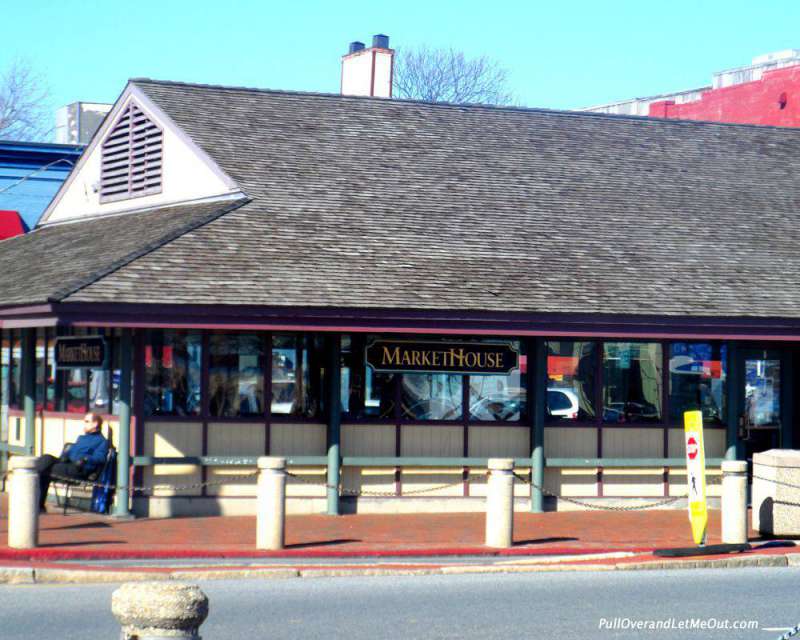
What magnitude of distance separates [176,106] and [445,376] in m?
6.45

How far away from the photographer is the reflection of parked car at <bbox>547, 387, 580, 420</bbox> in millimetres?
20125

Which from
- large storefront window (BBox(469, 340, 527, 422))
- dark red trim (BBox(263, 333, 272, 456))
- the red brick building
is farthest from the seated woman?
the red brick building

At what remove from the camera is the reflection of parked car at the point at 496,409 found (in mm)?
19875

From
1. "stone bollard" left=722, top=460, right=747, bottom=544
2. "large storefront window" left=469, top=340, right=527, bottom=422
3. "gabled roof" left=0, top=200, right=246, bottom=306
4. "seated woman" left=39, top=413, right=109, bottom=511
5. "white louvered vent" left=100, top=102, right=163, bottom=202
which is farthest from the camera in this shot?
"white louvered vent" left=100, top=102, right=163, bottom=202

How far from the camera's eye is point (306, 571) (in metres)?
13.7

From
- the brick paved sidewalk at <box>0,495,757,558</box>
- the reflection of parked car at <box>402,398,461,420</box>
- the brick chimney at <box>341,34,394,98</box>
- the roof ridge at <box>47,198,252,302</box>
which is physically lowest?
the brick paved sidewalk at <box>0,495,757,558</box>

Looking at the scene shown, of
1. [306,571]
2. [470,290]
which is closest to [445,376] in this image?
[470,290]

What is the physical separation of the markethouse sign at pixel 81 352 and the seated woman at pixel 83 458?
2.44 ft

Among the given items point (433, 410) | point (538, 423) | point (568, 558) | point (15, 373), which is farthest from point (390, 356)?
point (15, 373)

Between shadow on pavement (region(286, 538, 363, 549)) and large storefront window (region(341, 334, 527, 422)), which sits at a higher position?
large storefront window (region(341, 334, 527, 422))

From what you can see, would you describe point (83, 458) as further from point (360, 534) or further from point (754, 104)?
point (754, 104)

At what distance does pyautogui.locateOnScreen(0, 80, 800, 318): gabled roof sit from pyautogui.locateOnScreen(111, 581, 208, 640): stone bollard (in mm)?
10675

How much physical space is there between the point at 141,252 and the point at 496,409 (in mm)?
5502

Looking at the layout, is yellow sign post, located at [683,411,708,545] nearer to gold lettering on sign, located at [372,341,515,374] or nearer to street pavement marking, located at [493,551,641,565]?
street pavement marking, located at [493,551,641,565]
